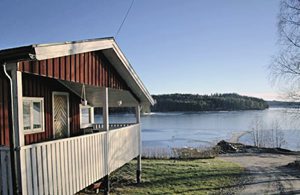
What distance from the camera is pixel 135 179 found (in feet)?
36.3

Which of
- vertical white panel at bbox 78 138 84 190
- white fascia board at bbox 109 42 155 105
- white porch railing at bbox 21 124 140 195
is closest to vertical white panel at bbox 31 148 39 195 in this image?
white porch railing at bbox 21 124 140 195

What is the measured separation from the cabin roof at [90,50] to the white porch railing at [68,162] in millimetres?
1591

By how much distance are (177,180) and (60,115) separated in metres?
5.02

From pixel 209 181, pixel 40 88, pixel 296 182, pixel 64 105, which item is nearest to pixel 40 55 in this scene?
pixel 40 88

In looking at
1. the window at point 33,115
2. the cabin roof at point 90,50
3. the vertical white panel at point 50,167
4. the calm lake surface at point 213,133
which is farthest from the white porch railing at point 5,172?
the calm lake surface at point 213,133

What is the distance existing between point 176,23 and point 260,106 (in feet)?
272

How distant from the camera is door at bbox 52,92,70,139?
8.61 m

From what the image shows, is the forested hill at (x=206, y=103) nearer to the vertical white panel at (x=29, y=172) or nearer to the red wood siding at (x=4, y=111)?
the red wood siding at (x=4, y=111)

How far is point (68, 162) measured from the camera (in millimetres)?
6160

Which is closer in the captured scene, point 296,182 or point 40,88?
point 40,88

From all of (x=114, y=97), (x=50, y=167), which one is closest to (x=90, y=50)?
(x=50, y=167)

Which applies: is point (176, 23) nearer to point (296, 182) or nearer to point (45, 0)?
point (45, 0)

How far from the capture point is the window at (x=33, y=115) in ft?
23.4

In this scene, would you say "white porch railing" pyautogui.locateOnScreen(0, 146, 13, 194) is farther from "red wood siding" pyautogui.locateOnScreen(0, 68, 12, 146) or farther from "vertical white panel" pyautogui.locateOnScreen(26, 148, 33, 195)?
"red wood siding" pyautogui.locateOnScreen(0, 68, 12, 146)
